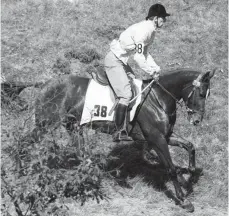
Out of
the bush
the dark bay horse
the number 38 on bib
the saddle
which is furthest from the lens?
the saddle

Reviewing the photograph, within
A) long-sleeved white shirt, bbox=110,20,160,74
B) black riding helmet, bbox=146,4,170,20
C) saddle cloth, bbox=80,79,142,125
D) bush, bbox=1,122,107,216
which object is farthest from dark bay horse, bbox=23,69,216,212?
bush, bbox=1,122,107,216

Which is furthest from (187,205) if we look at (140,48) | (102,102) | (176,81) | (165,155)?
(140,48)

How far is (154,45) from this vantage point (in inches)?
522

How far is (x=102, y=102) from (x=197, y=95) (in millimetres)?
1704

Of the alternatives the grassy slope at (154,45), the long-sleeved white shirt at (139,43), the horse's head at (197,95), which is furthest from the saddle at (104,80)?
the grassy slope at (154,45)

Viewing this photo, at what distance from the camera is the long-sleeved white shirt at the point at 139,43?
684cm

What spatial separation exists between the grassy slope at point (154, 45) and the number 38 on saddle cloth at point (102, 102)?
1.39 metres

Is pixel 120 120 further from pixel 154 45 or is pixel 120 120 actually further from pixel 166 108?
pixel 154 45

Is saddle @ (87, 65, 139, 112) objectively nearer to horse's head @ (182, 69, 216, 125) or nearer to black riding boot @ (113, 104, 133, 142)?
black riding boot @ (113, 104, 133, 142)

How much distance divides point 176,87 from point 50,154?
12.4 ft

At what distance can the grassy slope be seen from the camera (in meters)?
7.66

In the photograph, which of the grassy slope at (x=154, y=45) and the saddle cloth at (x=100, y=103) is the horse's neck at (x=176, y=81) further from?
the grassy slope at (x=154, y=45)

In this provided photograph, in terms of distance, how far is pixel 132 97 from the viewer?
7.16 meters

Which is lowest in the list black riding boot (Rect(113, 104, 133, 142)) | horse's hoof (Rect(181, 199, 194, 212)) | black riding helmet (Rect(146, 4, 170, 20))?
horse's hoof (Rect(181, 199, 194, 212))
